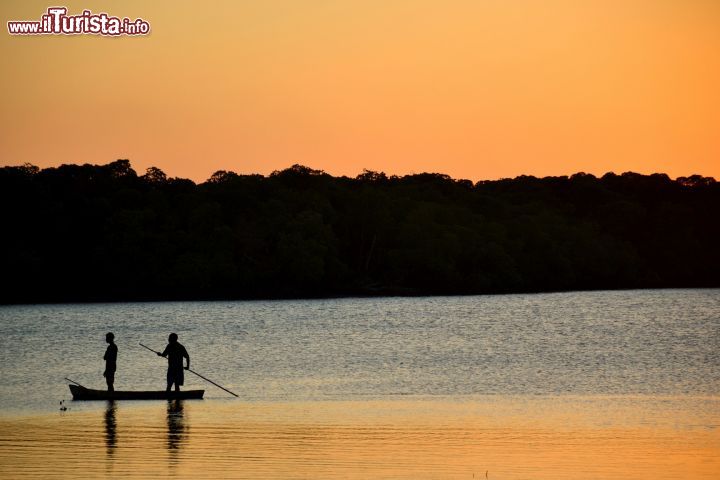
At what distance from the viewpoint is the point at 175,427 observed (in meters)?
22.6

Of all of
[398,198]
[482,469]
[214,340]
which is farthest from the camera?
[398,198]

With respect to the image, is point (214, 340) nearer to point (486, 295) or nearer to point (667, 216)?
point (486, 295)

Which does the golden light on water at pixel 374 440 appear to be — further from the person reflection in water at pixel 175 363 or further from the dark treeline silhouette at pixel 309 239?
the dark treeline silhouette at pixel 309 239

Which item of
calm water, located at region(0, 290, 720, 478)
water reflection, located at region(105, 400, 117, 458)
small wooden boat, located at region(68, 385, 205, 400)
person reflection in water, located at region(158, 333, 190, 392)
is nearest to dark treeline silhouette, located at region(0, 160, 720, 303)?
calm water, located at region(0, 290, 720, 478)

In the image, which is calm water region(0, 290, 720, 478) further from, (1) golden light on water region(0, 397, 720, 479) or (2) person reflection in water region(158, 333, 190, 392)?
(2) person reflection in water region(158, 333, 190, 392)

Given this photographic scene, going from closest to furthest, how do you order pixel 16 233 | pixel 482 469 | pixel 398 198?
pixel 482 469 → pixel 16 233 → pixel 398 198

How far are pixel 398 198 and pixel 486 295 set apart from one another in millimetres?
13625

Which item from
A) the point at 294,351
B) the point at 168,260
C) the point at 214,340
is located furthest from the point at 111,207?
the point at 294,351

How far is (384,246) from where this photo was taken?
111 m

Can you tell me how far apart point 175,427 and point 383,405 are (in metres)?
6.09

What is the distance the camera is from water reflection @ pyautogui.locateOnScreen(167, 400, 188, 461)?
20.0 meters

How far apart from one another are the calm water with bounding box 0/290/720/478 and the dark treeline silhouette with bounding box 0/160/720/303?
109 feet

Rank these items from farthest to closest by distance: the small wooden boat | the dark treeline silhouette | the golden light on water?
the dark treeline silhouette → the small wooden boat → the golden light on water

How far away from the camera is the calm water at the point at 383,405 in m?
18.7
